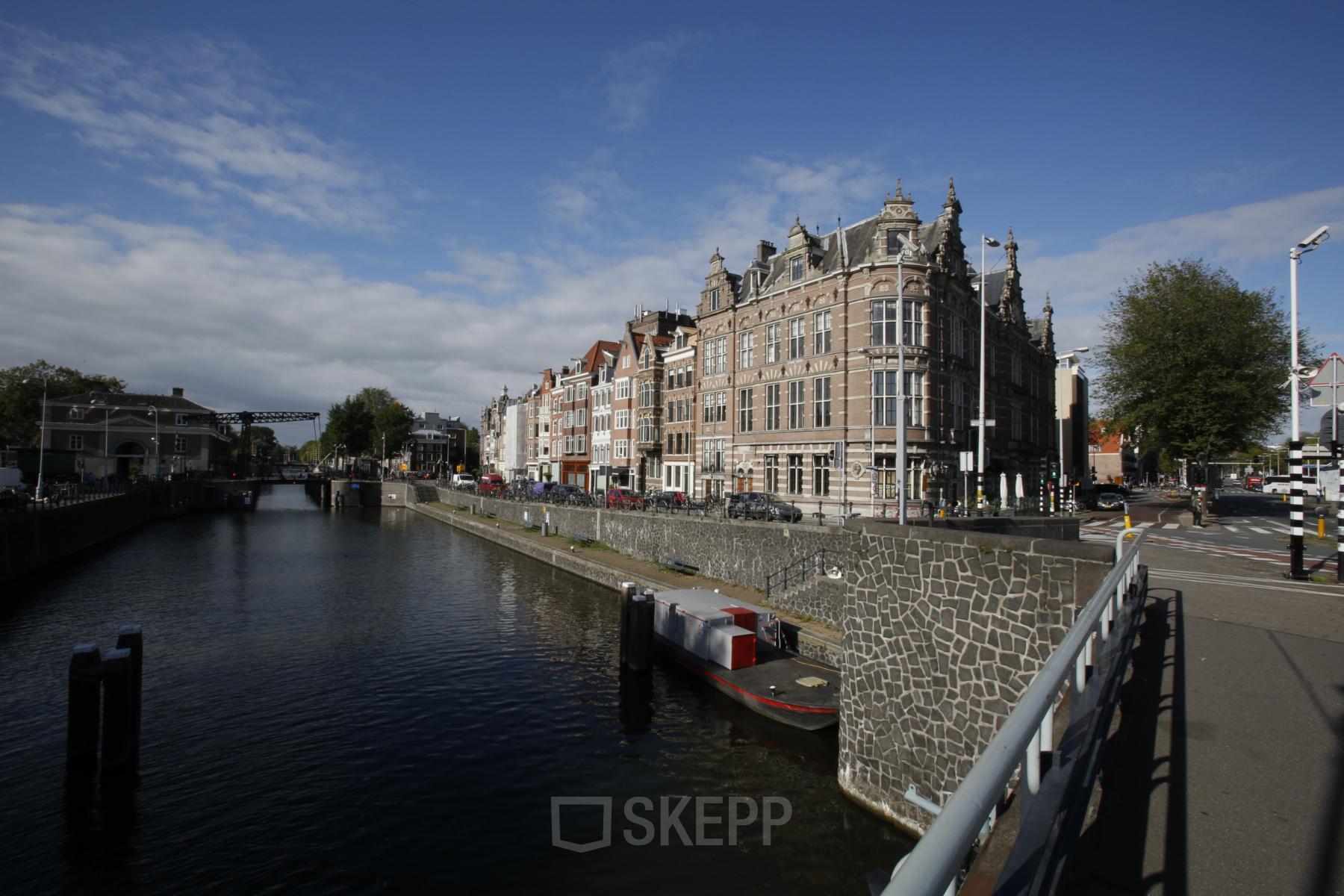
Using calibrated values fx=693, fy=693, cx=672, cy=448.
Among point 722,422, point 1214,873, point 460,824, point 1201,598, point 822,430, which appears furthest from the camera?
point 722,422

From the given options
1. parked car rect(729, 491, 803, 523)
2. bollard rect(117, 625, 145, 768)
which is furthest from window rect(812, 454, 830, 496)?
bollard rect(117, 625, 145, 768)

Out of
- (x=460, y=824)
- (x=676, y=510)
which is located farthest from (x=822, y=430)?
(x=460, y=824)

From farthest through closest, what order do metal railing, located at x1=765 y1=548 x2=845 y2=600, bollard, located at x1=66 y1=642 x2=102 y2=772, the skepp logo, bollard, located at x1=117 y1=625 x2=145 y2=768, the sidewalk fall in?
metal railing, located at x1=765 y1=548 x2=845 y2=600 < bollard, located at x1=117 y1=625 x2=145 y2=768 < bollard, located at x1=66 y1=642 x2=102 y2=772 < the skepp logo < the sidewalk

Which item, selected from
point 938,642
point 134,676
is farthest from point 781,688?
point 134,676

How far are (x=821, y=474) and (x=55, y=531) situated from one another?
46.4m

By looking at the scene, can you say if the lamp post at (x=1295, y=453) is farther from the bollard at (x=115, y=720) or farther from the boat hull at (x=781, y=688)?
the bollard at (x=115, y=720)

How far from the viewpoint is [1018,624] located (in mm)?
10617

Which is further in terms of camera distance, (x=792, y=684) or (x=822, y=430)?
(x=822, y=430)

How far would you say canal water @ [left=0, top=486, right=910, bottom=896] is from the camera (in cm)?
1232

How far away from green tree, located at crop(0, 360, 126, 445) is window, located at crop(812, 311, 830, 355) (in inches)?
3994

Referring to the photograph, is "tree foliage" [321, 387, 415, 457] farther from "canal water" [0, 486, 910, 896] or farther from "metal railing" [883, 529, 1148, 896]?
"metal railing" [883, 529, 1148, 896]

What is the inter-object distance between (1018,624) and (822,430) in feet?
96.2

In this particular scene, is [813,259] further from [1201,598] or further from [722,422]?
[1201,598]

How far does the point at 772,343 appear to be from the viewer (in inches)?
1705
